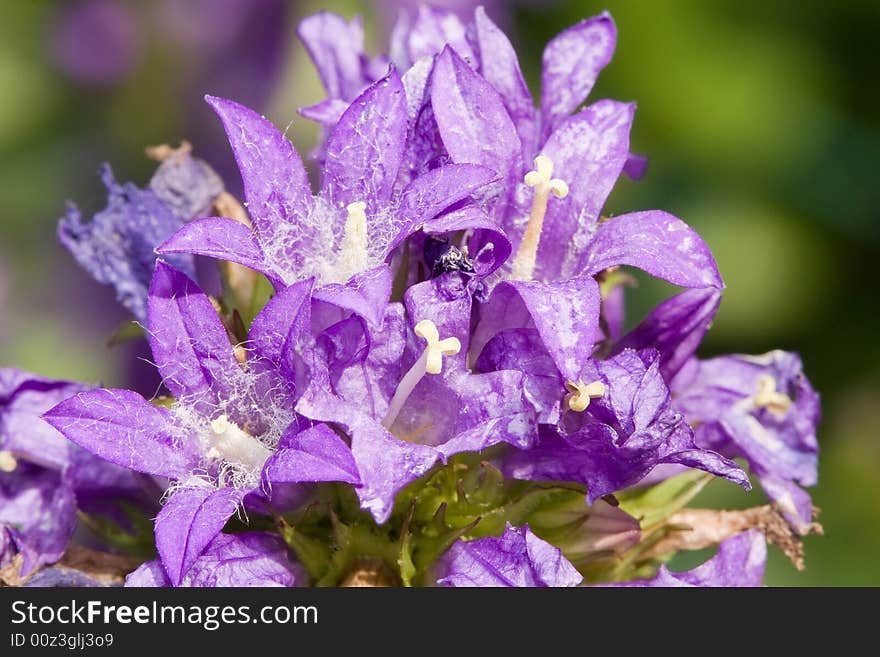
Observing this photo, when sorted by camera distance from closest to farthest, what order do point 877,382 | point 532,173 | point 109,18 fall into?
point 532,173 → point 877,382 → point 109,18

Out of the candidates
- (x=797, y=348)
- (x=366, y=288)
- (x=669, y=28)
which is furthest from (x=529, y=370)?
(x=669, y=28)

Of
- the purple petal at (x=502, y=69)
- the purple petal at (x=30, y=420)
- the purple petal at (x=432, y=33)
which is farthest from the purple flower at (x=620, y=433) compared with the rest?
the purple petal at (x=30, y=420)

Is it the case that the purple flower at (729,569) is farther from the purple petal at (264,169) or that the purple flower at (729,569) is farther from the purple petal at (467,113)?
the purple petal at (264,169)

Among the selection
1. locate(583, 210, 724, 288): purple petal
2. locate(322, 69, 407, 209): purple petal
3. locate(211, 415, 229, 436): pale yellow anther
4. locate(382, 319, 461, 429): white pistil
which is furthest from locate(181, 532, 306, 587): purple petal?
locate(583, 210, 724, 288): purple petal

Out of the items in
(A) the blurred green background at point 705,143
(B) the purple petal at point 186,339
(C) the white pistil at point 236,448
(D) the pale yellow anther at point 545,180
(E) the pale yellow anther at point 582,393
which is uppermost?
(A) the blurred green background at point 705,143

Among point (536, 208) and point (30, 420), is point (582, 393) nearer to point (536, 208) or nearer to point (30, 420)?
point (536, 208)

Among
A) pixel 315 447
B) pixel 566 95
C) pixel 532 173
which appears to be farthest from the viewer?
pixel 566 95

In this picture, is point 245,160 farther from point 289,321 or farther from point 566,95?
point 566,95
